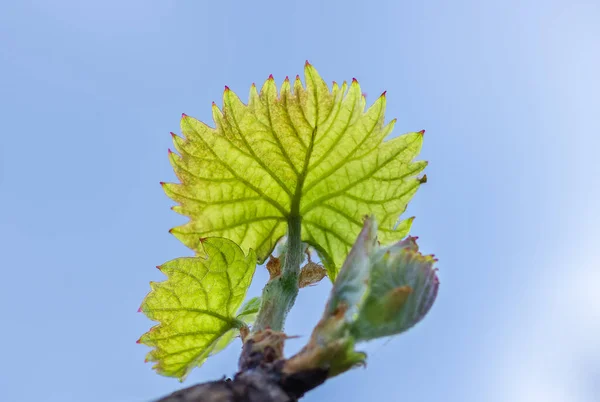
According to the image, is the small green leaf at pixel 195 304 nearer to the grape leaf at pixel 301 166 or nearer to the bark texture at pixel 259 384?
the grape leaf at pixel 301 166

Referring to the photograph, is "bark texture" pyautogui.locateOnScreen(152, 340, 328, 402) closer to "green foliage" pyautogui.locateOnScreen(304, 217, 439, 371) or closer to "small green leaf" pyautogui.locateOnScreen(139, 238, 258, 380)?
"green foliage" pyautogui.locateOnScreen(304, 217, 439, 371)

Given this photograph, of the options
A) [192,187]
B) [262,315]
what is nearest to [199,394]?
[262,315]

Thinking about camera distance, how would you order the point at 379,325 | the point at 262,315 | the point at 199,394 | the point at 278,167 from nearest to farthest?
the point at 199,394 → the point at 379,325 → the point at 262,315 → the point at 278,167

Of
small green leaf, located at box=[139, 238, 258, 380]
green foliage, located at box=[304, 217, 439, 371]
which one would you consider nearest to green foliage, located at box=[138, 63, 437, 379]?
small green leaf, located at box=[139, 238, 258, 380]

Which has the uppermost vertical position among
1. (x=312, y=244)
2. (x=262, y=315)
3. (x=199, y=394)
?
(x=312, y=244)

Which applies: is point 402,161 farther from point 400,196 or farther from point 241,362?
point 241,362

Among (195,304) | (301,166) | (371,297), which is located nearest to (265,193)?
(301,166)

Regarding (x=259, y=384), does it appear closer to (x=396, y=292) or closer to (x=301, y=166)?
(x=396, y=292)
